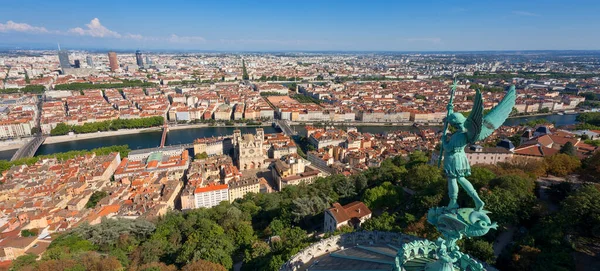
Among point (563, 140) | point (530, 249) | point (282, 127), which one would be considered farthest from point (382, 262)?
point (282, 127)

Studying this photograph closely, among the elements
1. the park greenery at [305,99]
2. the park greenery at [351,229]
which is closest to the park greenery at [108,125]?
the park greenery at [305,99]

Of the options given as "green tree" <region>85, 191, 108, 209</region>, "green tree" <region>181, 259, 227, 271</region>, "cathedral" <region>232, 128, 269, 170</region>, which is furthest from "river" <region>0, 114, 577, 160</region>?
"green tree" <region>181, 259, 227, 271</region>

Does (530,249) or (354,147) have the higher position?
(530,249)

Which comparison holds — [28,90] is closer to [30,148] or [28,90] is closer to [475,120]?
[30,148]

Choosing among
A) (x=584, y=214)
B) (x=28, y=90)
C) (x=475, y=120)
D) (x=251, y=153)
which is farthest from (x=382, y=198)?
(x=28, y=90)

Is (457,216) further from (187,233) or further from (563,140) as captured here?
(563,140)

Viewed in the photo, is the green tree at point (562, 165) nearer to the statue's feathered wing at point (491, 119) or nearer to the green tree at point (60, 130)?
the statue's feathered wing at point (491, 119)

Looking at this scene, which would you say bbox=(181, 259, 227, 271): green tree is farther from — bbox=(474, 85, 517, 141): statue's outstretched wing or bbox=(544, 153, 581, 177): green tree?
bbox=(544, 153, 581, 177): green tree
